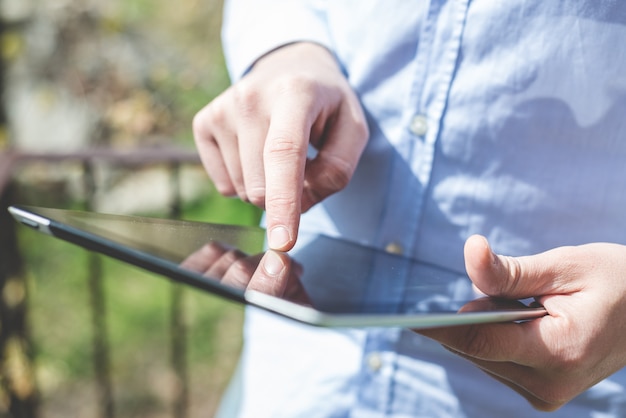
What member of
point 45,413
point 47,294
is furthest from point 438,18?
point 47,294

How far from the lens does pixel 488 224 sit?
0.80 metres

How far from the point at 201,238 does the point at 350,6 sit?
392 mm

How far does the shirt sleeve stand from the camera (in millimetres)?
876

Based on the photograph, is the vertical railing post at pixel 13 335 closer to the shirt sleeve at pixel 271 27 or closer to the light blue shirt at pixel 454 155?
the shirt sleeve at pixel 271 27

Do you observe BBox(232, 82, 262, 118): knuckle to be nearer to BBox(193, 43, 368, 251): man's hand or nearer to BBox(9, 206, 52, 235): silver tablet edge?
BBox(193, 43, 368, 251): man's hand

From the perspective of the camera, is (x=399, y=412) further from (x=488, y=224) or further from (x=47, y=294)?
(x=47, y=294)

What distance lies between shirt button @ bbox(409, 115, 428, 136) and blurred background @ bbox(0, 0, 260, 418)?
63.2 inches

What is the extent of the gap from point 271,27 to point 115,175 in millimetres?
2717

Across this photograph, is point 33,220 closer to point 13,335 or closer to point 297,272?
point 297,272

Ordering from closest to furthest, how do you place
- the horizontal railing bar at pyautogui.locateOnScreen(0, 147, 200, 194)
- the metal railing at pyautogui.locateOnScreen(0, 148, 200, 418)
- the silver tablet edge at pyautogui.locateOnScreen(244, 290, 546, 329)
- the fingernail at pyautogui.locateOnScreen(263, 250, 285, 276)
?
the silver tablet edge at pyautogui.locateOnScreen(244, 290, 546, 329) < the fingernail at pyautogui.locateOnScreen(263, 250, 285, 276) < the horizontal railing bar at pyautogui.locateOnScreen(0, 147, 200, 194) < the metal railing at pyautogui.locateOnScreen(0, 148, 200, 418)

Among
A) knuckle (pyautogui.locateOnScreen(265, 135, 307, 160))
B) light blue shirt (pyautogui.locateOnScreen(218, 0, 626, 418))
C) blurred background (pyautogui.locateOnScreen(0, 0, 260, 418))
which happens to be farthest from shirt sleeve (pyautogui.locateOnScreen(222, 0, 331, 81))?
blurred background (pyautogui.locateOnScreen(0, 0, 260, 418))

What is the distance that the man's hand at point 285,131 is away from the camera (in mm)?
655

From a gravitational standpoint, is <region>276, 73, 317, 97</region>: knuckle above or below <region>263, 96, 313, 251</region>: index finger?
above

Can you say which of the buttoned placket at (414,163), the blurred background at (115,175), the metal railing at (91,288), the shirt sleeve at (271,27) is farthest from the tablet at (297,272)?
the blurred background at (115,175)
